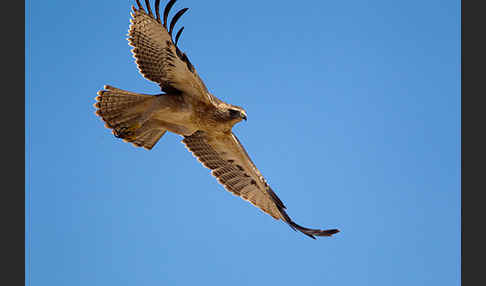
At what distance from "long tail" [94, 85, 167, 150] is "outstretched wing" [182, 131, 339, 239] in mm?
1083

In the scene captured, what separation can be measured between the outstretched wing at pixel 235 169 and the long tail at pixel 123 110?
3.55 feet

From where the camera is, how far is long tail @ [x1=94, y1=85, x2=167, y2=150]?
7.92 metres

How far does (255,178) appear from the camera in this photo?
922 cm

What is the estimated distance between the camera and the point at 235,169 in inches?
365

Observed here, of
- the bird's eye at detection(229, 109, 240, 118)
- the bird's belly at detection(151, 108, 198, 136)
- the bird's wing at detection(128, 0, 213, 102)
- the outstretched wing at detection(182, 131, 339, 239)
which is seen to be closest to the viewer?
the bird's wing at detection(128, 0, 213, 102)

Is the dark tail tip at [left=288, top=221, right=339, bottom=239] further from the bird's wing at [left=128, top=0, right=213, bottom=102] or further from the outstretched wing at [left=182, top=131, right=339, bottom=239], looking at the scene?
the bird's wing at [left=128, top=0, right=213, bottom=102]

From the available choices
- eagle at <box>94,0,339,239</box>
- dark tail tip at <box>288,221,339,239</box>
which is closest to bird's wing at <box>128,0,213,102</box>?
eagle at <box>94,0,339,239</box>

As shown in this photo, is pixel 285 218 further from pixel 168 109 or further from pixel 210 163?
pixel 168 109

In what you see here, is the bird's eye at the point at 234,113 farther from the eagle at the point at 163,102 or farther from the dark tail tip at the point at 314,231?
the dark tail tip at the point at 314,231

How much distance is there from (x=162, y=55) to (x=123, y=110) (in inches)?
34.5

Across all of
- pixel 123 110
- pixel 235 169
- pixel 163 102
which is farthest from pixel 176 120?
pixel 235 169

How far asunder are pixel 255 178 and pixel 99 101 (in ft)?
8.38

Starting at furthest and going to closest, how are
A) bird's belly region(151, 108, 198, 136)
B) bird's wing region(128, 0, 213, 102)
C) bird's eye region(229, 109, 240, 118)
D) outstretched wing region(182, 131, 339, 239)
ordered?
outstretched wing region(182, 131, 339, 239)
bird's belly region(151, 108, 198, 136)
bird's eye region(229, 109, 240, 118)
bird's wing region(128, 0, 213, 102)

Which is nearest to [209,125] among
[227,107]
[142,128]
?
[227,107]
